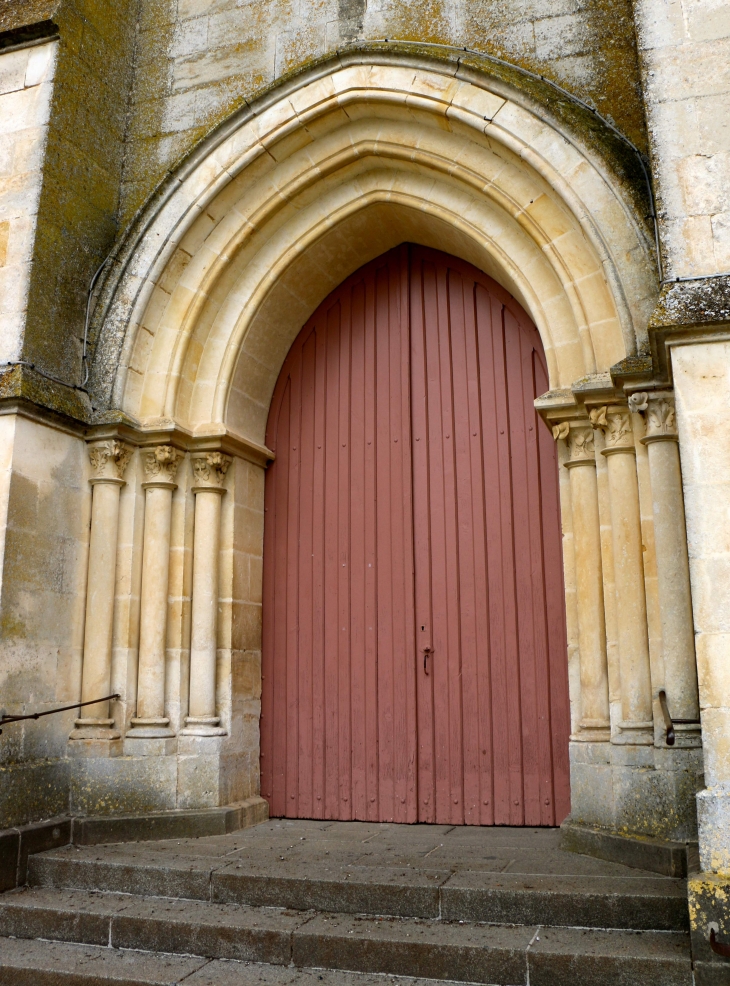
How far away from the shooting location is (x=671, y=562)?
13.1ft

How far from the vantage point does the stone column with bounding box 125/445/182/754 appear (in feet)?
16.2

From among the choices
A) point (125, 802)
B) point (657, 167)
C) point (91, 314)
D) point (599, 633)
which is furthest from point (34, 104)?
point (599, 633)

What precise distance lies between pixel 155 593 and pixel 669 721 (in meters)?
2.86

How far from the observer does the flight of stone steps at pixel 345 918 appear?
3.21 metres

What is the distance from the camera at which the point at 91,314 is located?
532cm

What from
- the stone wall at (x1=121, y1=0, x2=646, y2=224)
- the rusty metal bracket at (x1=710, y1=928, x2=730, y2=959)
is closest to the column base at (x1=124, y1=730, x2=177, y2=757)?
the rusty metal bracket at (x1=710, y1=928, x2=730, y2=959)

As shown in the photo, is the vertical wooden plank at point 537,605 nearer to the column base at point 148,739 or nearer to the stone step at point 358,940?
the stone step at point 358,940

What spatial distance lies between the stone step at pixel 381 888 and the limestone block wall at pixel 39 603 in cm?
40

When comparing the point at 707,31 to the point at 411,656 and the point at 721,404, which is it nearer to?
the point at 721,404

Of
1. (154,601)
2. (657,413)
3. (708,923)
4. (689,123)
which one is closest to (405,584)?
(154,601)

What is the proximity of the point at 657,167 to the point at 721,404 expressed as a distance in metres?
1.06

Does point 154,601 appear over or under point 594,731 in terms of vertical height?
over

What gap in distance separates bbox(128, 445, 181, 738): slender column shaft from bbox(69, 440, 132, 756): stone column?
163mm

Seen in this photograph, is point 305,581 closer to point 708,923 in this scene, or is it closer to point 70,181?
point 70,181
